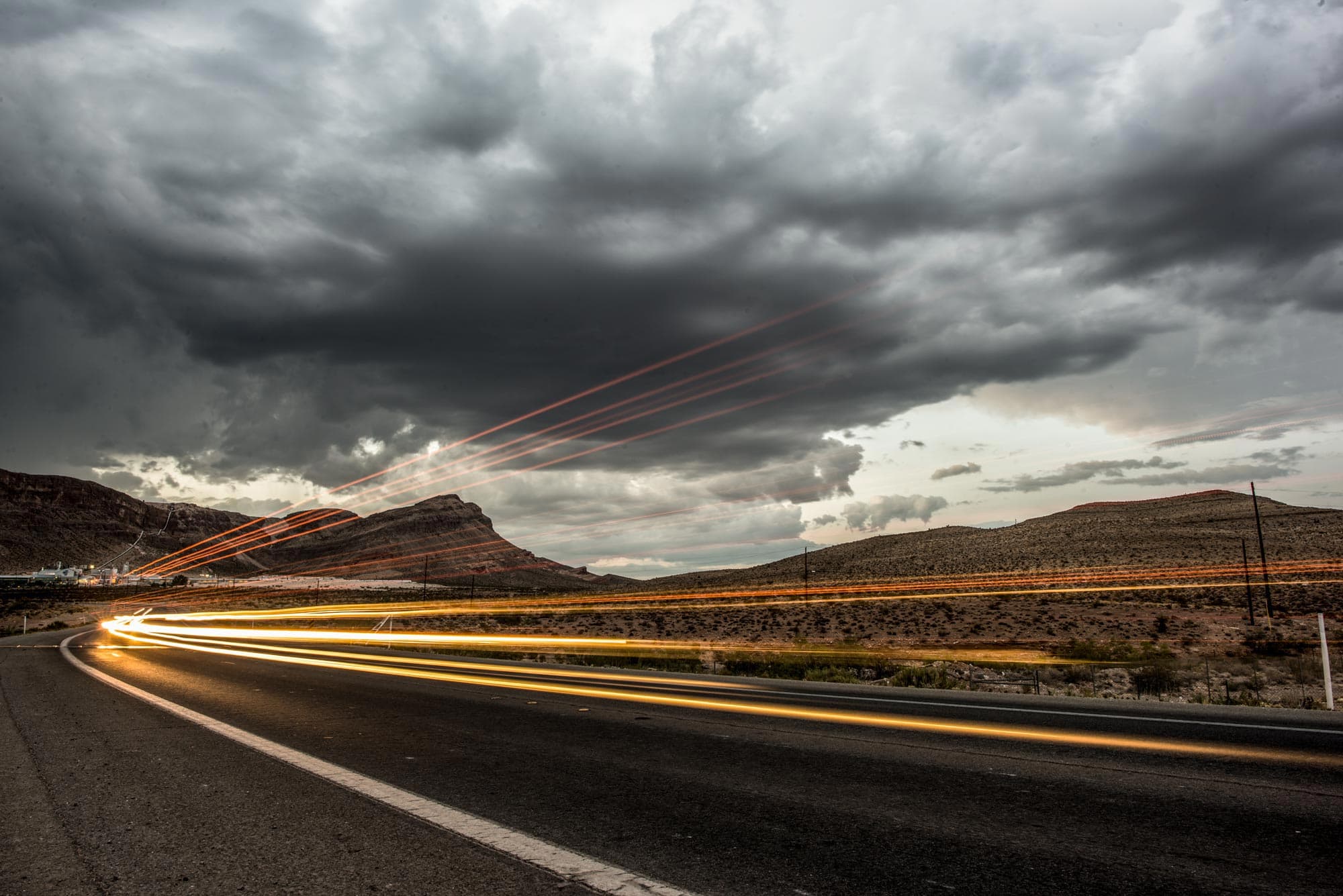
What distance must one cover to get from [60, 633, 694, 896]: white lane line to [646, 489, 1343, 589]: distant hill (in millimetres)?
93903

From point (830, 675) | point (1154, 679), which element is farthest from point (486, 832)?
point (1154, 679)

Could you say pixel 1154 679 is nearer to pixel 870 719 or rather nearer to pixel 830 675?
pixel 830 675

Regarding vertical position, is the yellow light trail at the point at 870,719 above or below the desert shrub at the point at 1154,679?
above

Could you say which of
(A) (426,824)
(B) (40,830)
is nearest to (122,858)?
(B) (40,830)

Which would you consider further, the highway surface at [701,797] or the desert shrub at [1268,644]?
the desert shrub at [1268,644]

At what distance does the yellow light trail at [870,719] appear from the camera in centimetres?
698

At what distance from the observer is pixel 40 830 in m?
4.99

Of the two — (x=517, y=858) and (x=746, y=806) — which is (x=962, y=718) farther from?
(x=517, y=858)

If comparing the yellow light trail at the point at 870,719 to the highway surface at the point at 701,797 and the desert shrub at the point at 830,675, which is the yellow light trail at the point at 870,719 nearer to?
the highway surface at the point at 701,797

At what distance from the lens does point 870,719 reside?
9.25 meters

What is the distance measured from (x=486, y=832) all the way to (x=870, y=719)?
19.1 ft

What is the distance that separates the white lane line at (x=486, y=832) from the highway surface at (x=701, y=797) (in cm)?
7

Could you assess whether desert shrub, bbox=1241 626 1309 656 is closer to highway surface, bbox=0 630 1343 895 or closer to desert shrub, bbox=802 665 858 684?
desert shrub, bbox=802 665 858 684

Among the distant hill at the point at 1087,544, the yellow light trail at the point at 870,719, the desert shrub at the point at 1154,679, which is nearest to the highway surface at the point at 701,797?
the yellow light trail at the point at 870,719
